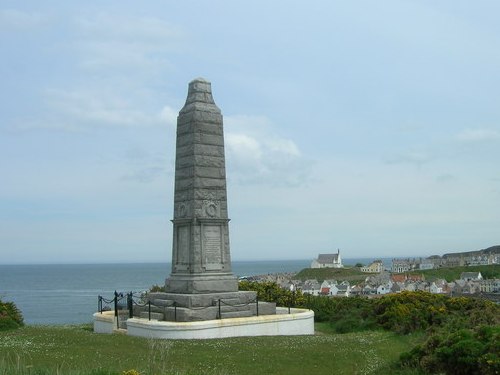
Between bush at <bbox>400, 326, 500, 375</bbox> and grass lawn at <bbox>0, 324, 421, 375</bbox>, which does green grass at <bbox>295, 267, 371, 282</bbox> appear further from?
bush at <bbox>400, 326, 500, 375</bbox>

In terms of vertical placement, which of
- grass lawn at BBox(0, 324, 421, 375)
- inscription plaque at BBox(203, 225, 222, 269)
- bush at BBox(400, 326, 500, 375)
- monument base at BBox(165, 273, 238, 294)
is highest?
inscription plaque at BBox(203, 225, 222, 269)

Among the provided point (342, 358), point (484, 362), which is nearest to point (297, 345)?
point (342, 358)

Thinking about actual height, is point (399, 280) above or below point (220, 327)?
below

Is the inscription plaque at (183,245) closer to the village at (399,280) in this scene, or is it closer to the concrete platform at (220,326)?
the concrete platform at (220,326)

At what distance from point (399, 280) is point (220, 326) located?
7233 cm

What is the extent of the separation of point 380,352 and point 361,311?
759cm

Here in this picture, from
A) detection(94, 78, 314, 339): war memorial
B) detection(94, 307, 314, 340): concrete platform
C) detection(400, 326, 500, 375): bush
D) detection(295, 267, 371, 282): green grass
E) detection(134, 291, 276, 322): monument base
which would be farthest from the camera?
detection(295, 267, 371, 282): green grass

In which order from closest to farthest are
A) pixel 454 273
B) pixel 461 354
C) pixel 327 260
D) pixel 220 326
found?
pixel 461 354
pixel 220 326
pixel 454 273
pixel 327 260

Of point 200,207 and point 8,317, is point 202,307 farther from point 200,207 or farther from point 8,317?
point 8,317

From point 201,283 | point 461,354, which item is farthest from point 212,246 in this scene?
point 461,354

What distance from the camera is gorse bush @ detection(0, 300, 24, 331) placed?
1947 cm

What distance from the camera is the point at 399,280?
86.4 meters

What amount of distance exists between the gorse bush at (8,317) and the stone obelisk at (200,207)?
500 centimetres

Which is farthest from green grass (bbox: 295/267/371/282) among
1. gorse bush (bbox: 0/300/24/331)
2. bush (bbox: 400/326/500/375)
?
bush (bbox: 400/326/500/375)
